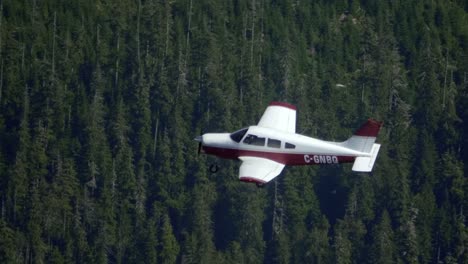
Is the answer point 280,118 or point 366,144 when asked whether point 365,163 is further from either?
point 280,118

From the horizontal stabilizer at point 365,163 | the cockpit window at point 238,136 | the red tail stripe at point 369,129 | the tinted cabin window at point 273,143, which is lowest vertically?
the horizontal stabilizer at point 365,163

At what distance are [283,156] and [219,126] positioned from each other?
69.5 meters

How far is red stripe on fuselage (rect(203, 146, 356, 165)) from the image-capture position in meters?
97.3

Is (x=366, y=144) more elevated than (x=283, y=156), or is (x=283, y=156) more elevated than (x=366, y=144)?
(x=366, y=144)

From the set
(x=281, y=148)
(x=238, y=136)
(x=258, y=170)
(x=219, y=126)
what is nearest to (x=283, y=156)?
(x=281, y=148)

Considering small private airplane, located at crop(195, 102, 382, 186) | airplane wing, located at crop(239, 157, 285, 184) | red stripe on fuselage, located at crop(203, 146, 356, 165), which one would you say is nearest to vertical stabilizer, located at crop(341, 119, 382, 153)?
small private airplane, located at crop(195, 102, 382, 186)

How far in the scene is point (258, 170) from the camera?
95625 millimetres

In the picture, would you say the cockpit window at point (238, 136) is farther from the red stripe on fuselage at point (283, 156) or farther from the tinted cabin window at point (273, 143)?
the tinted cabin window at point (273, 143)

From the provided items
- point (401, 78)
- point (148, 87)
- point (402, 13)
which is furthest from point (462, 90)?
point (148, 87)

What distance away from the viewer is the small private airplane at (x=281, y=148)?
97125 millimetres

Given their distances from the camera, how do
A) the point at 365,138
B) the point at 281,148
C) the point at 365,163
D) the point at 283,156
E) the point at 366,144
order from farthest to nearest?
the point at 365,138 → the point at 366,144 → the point at 283,156 → the point at 281,148 → the point at 365,163

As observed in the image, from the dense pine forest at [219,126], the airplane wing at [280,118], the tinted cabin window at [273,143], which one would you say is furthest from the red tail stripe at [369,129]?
the dense pine forest at [219,126]

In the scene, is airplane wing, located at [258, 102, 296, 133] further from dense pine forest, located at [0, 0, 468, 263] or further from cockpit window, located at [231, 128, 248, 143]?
dense pine forest, located at [0, 0, 468, 263]

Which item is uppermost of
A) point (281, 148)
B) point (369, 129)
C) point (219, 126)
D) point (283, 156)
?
point (369, 129)
